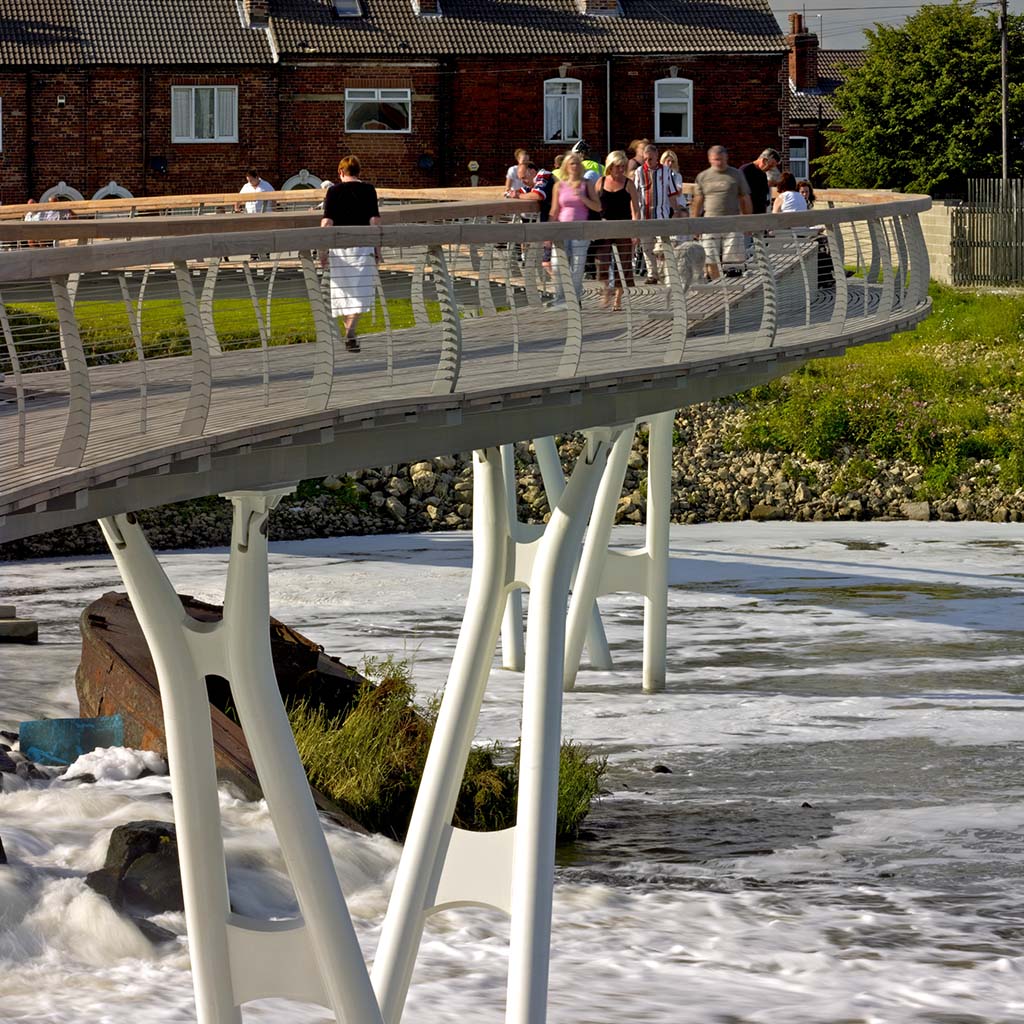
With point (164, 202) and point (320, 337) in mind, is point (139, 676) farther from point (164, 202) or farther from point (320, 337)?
point (164, 202)

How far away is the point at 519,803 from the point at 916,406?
2476cm

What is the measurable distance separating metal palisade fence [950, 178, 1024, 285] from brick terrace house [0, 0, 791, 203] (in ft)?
39.0

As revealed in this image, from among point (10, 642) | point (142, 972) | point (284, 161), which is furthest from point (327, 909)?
point (284, 161)

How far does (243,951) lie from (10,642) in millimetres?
13062

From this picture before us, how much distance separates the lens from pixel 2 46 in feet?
165

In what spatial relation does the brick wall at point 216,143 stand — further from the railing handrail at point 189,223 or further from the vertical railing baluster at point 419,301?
the vertical railing baluster at point 419,301

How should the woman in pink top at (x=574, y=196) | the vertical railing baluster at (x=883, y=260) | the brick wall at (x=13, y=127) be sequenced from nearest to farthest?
1. the vertical railing baluster at (x=883, y=260)
2. the woman in pink top at (x=574, y=196)
3. the brick wall at (x=13, y=127)

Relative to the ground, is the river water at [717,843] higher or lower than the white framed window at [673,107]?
lower

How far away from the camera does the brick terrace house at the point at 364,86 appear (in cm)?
5062

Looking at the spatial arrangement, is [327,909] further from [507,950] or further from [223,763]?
[223,763]

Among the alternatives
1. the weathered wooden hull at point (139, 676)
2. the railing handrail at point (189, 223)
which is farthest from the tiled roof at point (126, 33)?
the weathered wooden hull at point (139, 676)

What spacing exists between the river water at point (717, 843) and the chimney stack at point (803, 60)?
48973 mm

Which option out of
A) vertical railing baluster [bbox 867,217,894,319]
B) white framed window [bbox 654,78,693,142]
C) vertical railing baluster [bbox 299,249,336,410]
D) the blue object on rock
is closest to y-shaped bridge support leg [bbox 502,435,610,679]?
vertical railing baluster [bbox 867,217,894,319]

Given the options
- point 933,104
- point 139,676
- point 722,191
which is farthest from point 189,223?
point 933,104
